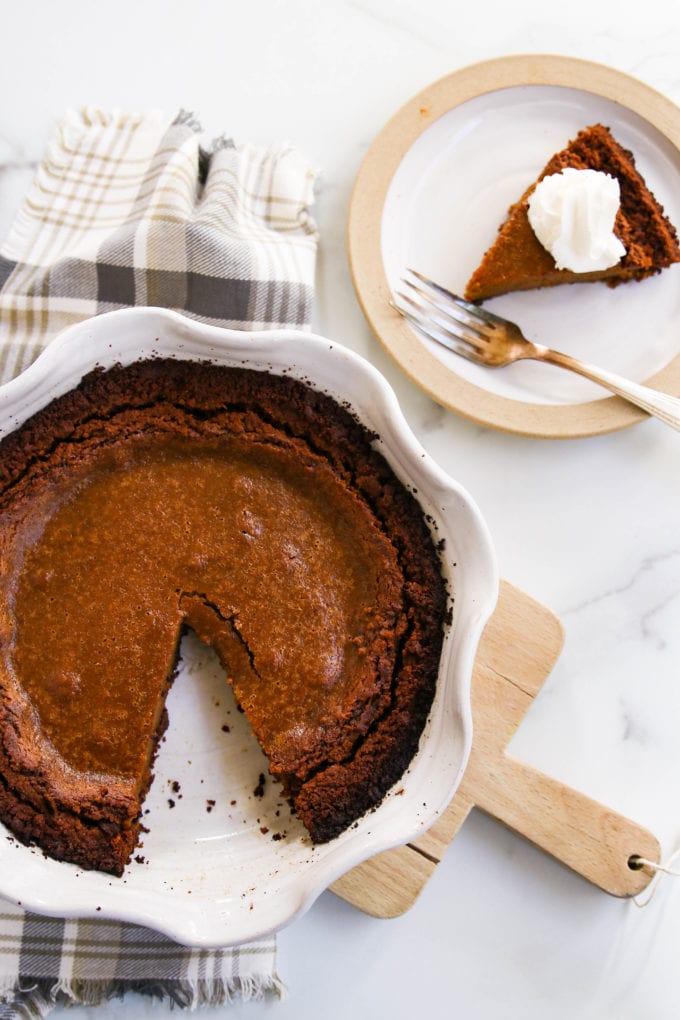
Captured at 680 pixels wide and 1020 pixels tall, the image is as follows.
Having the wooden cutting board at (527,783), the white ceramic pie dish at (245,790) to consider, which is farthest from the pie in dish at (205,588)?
the wooden cutting board at (527,783)

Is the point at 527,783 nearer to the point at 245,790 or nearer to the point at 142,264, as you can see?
the point at 245,790

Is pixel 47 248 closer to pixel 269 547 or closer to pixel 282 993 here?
pixel 269 547

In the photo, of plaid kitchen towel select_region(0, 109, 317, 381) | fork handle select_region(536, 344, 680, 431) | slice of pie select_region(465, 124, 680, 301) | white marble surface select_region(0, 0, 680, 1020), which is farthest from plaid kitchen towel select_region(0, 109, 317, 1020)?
fork handle select_region(536, 344, 680, 431)

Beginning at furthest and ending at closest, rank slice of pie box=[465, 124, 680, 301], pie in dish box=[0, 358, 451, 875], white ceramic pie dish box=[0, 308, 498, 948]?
slice of pie box=[465, 124, 680, 301], pie in dish box=[0, 358, 451, 875], white ceramic pie dish box=[0, 308, 498, 948]

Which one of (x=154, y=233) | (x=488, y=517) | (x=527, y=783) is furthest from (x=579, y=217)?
(x=527, y=783)

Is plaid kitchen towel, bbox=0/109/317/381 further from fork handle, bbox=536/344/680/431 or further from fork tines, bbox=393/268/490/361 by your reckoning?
fork handle, bbox=536/344/680/431

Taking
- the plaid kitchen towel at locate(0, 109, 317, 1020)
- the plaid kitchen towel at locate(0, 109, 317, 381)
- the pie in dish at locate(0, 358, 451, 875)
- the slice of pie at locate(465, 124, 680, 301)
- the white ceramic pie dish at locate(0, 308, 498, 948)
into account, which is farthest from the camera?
the slice of pie at locate(465, 124, 680, 301)

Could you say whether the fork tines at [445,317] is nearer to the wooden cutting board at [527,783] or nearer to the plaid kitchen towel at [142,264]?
the plaid kitchen towel at [142,264]
